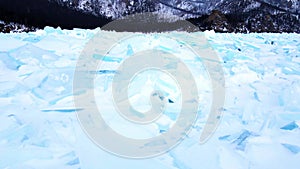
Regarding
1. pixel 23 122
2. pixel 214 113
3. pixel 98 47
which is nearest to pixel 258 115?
pixel 214 113

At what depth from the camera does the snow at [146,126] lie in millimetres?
1124

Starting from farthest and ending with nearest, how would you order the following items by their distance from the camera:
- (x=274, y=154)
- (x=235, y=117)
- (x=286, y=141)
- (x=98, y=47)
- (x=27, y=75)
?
(x=98, y=47), (x=27, y=75), (x=235, y=117), (x=286, y=141), (x=274, y=154)

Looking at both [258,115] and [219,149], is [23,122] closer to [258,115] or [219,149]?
[219,149]

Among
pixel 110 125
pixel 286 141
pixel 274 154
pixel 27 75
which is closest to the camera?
pixel 274 154

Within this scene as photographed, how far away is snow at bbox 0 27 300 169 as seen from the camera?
1124 mm

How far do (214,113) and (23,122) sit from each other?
0.99 metres

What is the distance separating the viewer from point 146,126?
1.45 meters

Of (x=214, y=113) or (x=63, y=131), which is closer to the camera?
(x=63, y=131)

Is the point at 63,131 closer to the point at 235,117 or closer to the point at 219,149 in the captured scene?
the point at 219,149

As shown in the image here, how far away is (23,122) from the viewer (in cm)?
136

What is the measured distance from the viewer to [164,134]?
1367 mm

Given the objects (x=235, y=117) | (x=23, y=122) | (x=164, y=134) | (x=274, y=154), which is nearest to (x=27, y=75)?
Answer: (x=23, y=122)

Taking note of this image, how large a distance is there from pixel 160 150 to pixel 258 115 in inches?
27.1

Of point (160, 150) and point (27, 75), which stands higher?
point (27, 75)
